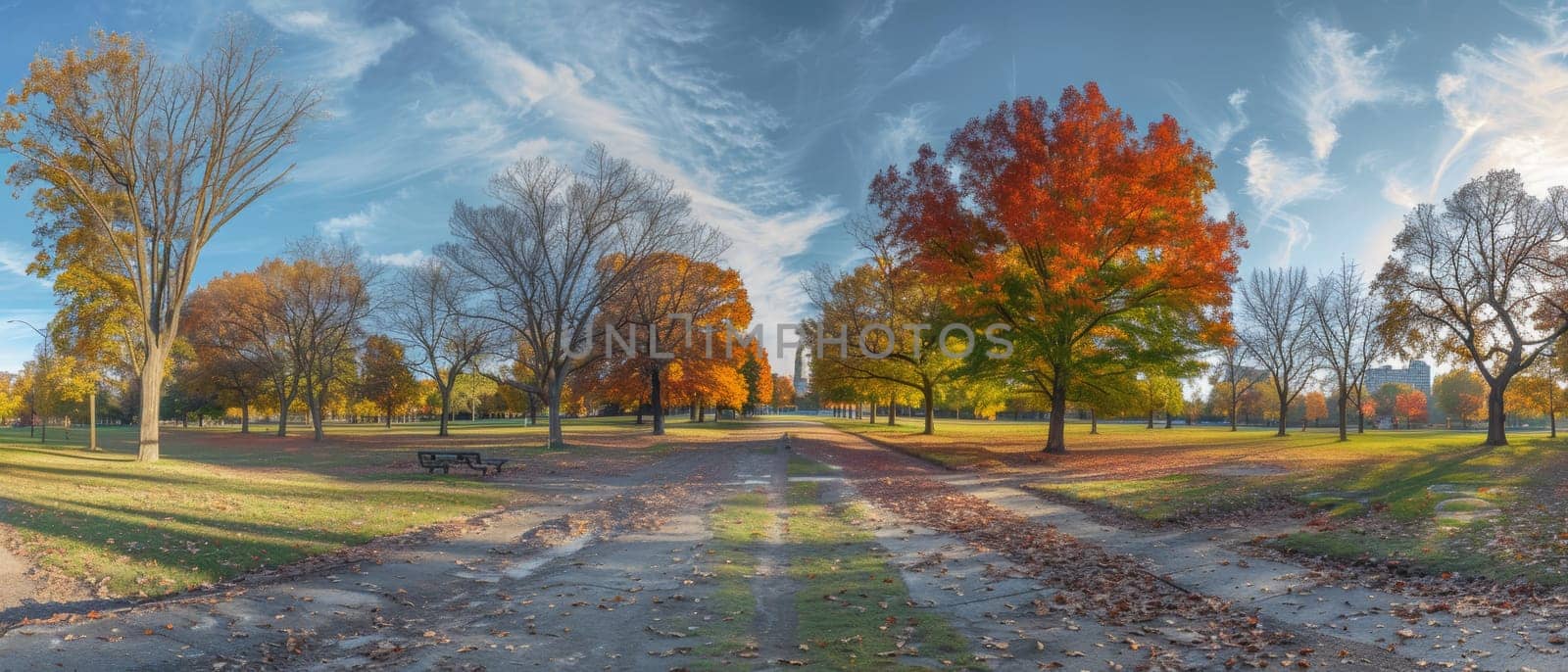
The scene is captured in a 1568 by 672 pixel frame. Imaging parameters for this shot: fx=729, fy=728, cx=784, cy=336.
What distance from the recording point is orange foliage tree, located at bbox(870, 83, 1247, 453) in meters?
22.7

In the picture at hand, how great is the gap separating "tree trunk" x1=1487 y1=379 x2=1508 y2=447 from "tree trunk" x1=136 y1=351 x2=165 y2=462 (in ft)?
146

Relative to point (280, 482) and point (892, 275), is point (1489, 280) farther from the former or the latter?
point (280, 482)

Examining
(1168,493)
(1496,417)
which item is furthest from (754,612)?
(1496,417)

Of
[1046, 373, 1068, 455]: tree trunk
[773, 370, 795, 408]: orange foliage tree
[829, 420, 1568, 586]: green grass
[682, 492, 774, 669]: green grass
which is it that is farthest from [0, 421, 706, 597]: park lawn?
[773, 370, 795, 408]: orange foliage tree

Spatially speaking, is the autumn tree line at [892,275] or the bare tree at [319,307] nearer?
the autumn tree line at [892,275]

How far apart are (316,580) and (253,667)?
2.73 m

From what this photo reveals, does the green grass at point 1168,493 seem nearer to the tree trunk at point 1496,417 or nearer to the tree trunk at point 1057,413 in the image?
the tree trunk at point 1057,413

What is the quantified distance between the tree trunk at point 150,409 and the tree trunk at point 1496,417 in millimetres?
44555

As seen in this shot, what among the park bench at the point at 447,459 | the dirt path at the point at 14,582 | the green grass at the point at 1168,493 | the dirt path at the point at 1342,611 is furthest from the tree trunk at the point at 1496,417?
the dirt path at the point at 14,582

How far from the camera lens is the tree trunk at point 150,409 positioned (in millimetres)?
20109

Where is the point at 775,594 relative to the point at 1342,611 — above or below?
below

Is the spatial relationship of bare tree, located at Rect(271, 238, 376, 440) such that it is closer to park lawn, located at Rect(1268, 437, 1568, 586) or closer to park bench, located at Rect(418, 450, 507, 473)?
park bench, located at Rect(418, 450, 507, 473)

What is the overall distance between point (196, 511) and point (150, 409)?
1202 cm

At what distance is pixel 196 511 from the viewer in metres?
11.8
